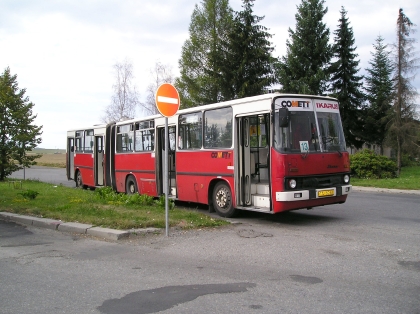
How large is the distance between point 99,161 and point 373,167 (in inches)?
633

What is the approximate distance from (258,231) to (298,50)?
81.5 feet

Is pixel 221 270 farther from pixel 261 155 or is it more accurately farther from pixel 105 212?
pixel 105 212

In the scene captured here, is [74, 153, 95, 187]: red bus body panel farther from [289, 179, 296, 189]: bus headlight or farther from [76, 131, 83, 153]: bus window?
[289, 179, 296, 189]: bus headlight

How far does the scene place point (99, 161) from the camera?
63.7 feet

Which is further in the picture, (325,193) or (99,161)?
(99,161)

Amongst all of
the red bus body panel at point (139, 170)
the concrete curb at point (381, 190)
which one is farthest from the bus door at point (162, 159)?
the concrete curb at point (381, 190)

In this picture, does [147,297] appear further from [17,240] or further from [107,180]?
[107,180]

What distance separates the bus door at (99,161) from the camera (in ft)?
62.7

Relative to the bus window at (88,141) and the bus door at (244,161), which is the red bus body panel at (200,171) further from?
the bus window at (88,141)

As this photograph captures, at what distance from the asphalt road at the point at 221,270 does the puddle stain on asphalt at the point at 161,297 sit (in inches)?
0.5

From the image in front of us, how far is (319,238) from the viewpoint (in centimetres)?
832

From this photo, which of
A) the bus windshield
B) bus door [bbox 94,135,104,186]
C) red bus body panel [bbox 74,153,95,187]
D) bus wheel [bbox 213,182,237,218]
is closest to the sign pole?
the bus windshield

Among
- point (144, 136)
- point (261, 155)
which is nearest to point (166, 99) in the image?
point (261, 155)

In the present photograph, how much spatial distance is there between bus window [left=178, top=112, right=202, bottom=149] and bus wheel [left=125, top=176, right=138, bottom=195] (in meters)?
3.78
